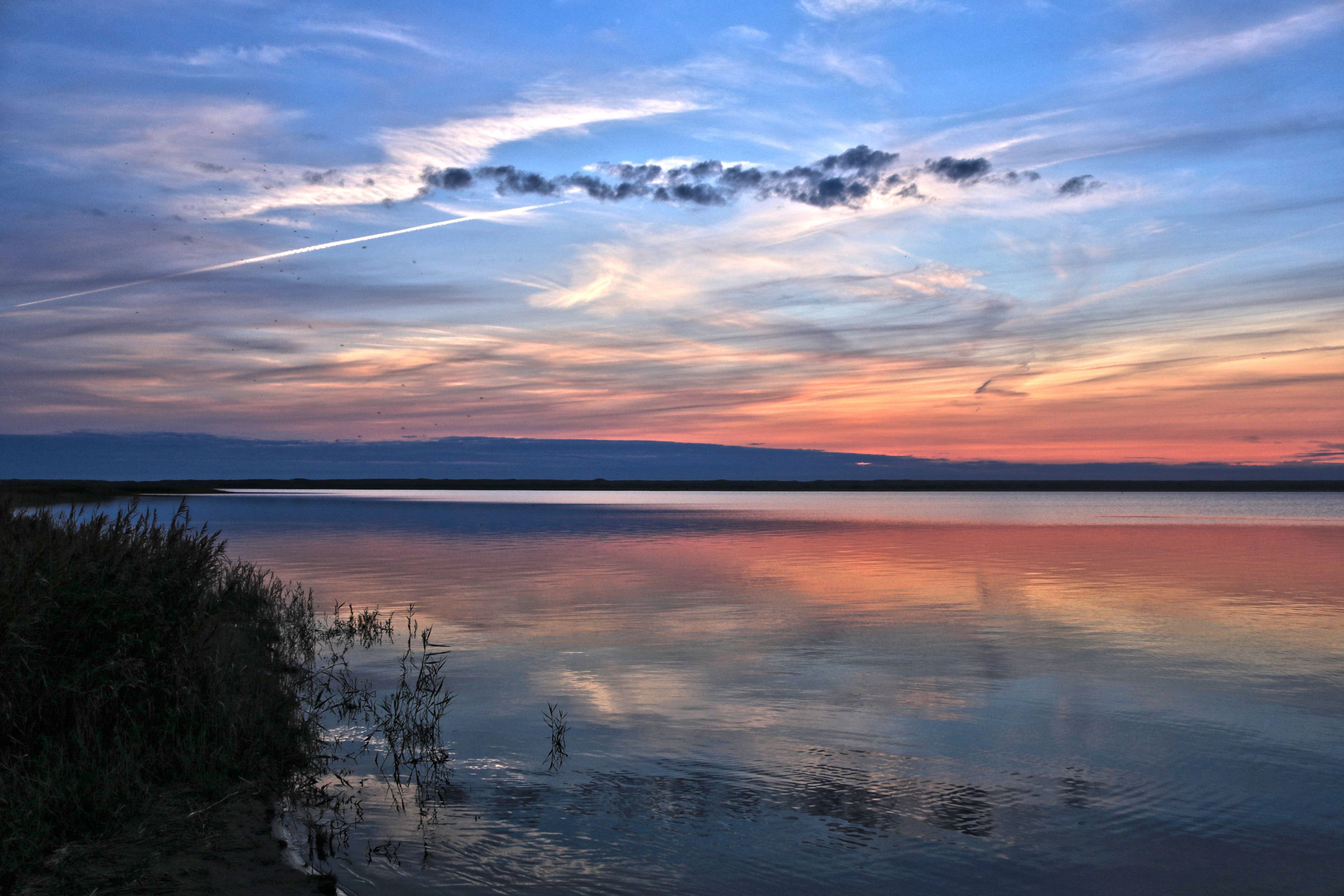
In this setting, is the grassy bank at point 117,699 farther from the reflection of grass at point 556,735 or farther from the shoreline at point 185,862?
the reflection of grass at point 556,735

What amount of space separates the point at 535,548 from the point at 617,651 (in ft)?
92.8

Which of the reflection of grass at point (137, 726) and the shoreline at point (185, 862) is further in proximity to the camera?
the reflection of grass at point (137, 726)

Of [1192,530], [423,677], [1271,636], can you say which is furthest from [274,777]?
[1192,530]

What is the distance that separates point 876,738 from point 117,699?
10048 millimetres

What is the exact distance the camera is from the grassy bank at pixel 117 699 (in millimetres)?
8258

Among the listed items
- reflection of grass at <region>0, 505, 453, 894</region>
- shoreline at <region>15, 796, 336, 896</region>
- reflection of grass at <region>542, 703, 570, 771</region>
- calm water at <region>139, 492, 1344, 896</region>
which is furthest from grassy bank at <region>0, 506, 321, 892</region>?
reflection of grass at <region>542, 703, 570, 771</region>

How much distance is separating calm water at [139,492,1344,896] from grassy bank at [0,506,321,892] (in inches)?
70.7

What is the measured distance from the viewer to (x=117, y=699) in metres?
10.1

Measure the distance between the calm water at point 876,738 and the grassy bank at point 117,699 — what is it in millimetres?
1795

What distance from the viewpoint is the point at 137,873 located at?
720 centimetres

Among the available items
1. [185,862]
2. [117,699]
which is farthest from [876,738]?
[117,699]

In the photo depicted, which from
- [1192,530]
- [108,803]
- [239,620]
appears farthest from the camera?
[1192,530]

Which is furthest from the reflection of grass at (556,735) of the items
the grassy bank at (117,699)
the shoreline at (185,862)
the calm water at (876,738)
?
the shoreline at (185,862)

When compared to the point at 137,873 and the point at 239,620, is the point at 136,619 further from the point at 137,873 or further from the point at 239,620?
the point at 239,620
